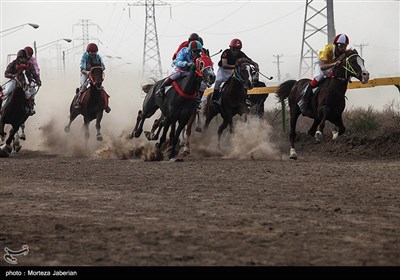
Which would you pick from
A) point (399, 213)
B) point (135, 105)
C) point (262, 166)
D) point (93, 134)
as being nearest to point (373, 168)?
point (262, 166)

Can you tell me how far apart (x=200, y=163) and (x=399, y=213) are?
8.28m

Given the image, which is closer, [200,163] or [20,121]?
[200,163]

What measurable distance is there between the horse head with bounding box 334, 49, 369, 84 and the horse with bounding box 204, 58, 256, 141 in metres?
2.48

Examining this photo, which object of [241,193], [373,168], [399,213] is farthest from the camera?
[373,168]

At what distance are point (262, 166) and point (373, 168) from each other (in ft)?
6.92

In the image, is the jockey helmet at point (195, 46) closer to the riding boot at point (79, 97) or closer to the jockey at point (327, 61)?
the jockey at point (327, 61)

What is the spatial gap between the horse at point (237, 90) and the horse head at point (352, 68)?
2.48 metres

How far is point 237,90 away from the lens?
19.1m

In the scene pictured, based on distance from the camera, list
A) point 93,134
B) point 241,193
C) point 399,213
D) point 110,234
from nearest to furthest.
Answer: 1. point 110,234
2. point 399,213
3. point 241,193
4. point 93,134

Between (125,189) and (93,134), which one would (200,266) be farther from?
(93,134)

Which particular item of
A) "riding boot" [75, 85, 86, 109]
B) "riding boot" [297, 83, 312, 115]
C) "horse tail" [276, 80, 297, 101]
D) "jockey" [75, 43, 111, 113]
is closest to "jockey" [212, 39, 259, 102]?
"horse tail" [276, 80, 297, 101]

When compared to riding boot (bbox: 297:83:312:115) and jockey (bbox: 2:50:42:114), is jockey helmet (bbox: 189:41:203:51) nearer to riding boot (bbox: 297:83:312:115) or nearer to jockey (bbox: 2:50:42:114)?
riding boot (bbox: 297:83:312:115)

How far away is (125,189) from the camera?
11.8m

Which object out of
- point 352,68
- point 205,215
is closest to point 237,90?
point 352,68
